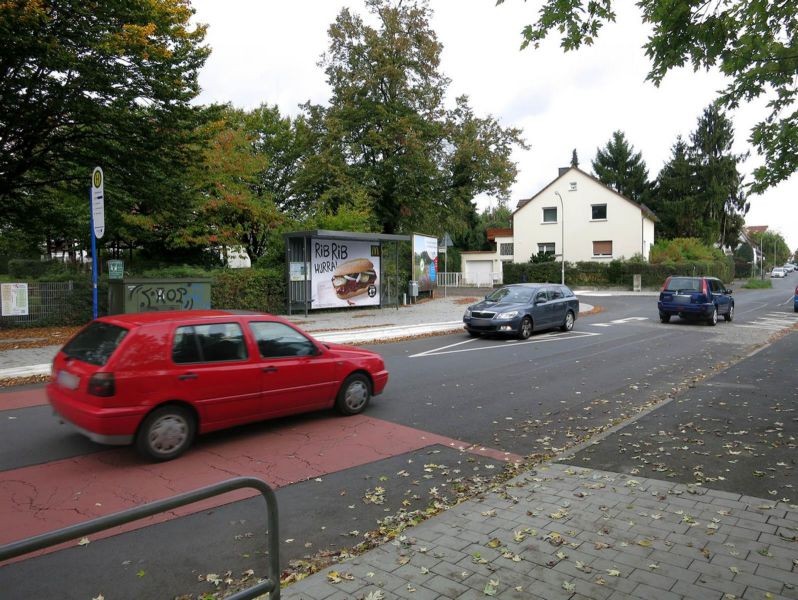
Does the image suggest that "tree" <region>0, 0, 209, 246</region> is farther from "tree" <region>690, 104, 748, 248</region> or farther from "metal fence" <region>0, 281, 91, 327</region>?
"tree" <region>690, 104, 748, 248</region>

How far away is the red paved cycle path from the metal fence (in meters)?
12.0

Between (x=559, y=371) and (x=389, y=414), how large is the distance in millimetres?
4702

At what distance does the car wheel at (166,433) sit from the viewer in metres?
5.50

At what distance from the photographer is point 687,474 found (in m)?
5.20

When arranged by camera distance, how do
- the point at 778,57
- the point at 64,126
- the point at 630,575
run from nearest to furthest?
1. the point at 630,575
2. the point at 778,57
3. the point at 64,126

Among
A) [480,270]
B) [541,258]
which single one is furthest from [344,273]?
[480,270]

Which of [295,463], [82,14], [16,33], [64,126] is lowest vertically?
[295,463]

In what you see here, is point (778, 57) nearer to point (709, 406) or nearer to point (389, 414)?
point (709, 406)

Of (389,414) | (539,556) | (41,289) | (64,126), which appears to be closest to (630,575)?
(539,556)

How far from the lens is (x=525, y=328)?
16281 millimetres

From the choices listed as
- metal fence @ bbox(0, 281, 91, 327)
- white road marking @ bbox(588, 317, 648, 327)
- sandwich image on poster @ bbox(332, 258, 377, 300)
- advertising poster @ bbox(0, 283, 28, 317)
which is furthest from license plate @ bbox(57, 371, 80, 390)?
white road marking @ bbox(588, 317, 648, 327)

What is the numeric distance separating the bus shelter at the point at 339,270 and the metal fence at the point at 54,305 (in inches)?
271

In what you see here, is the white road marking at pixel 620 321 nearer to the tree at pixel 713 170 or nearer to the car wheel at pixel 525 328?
the car wheel at pixel 525 328

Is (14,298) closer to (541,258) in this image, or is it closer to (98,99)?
(98,99)
